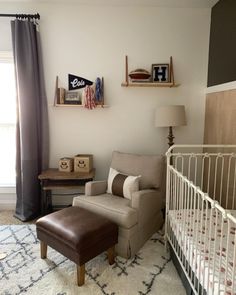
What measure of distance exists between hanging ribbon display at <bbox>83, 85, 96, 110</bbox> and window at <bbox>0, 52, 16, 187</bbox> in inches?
37.5

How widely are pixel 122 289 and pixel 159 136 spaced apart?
1949mm

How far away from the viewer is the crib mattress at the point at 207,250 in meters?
1.21

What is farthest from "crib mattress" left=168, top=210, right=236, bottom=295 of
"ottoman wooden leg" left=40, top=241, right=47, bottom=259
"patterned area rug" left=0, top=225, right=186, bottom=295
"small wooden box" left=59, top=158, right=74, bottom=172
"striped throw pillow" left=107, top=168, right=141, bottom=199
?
"small wooden box" left=59, top=158, right=74, bottom=172

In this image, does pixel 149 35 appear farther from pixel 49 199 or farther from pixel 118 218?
pixel 49 199

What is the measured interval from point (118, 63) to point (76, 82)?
1.95 feet

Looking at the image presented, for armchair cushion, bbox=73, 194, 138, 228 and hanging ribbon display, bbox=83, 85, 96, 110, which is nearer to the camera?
armchair cushion, bbox=73, 194, 138, 228

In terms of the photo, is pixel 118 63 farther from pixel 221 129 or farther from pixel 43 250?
pixel 43 250

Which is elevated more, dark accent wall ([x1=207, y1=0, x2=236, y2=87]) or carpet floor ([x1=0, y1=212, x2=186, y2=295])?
dark accent wall ([x1=207, y1=0, x2=236, y2=87])

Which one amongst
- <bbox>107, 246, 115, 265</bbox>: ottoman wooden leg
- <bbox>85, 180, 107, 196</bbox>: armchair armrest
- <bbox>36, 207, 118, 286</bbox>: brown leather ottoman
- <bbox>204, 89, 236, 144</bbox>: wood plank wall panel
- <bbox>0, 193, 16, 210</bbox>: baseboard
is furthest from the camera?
<bbox>0, 193, 16, 210</bbox>: baseboard

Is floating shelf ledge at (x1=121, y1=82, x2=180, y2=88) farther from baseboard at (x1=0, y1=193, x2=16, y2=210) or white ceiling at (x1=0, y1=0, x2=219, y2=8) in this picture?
baseboard at (x1=0, y1=193, x2=16, y2=210)

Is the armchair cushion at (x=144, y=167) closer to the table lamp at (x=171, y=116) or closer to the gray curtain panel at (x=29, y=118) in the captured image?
the table lamp at (x=171, y=116)

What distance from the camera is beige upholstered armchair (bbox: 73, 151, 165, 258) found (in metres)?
2.21

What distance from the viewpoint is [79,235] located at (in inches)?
72.5

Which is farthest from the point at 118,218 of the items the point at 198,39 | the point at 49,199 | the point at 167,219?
the point at 198,39
